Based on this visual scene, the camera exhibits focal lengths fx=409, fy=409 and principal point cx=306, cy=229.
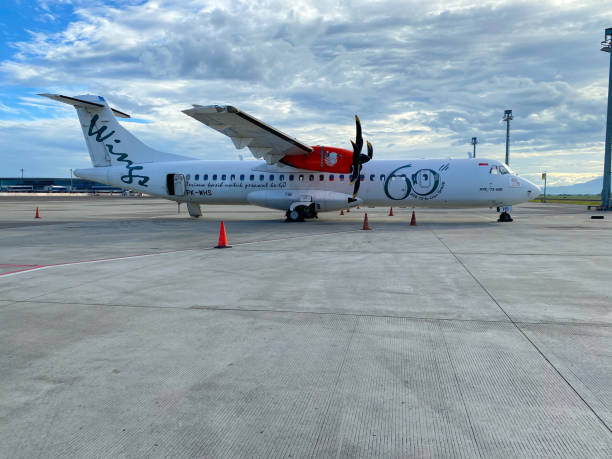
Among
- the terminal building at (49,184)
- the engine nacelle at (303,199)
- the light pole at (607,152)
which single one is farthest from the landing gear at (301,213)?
the terminal building at (49,184)

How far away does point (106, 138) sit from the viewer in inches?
890

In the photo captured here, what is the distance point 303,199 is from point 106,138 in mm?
11765

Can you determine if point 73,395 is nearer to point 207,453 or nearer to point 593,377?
point 207,453

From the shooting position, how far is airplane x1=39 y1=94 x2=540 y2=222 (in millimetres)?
18984

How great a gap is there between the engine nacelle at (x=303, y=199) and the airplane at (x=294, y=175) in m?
0.05

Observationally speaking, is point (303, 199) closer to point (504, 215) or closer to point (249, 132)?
point (249, 132)

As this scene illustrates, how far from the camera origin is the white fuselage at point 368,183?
1911cm

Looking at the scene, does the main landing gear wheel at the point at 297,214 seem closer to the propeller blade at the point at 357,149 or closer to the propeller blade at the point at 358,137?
the propeller blade at the point at 357,149

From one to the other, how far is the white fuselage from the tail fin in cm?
117

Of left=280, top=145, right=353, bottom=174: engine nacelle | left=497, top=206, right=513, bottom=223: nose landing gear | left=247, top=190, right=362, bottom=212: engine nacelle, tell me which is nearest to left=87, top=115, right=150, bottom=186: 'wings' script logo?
left=247, top=190, right=362, bottom=212: engine nacelle

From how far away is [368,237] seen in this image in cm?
1421

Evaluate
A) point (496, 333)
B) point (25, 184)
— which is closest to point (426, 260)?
point (496, 333)

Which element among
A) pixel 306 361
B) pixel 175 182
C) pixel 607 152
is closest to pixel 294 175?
pixel 175 182

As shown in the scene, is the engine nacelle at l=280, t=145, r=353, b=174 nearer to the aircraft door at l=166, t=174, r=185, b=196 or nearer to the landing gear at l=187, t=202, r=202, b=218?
the aircraft door at l=166, t=174, r=185, b=196
